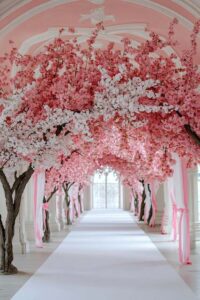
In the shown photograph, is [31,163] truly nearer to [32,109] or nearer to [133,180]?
[32,109]

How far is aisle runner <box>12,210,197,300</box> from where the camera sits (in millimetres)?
8422

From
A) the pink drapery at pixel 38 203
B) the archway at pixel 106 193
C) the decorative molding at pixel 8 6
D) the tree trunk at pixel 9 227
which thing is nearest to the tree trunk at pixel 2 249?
the tree trunk at pixel 9 227

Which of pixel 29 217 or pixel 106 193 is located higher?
pixel 106 193

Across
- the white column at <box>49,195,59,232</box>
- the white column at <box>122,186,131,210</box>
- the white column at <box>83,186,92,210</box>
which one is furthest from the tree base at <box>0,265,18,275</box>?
the white column at <box>83,186,92,210</box>

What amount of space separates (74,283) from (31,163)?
85.1 inches

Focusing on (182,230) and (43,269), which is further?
(182,230)

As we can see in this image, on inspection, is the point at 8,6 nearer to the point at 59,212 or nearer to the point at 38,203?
the point at 38,203

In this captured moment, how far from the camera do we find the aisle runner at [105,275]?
8422 mm

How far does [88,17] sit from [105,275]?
5867mm

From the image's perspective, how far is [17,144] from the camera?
9.26 m

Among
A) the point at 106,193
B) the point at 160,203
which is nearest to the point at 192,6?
the point at 160,203

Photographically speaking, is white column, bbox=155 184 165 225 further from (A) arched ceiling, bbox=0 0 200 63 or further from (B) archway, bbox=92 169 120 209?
(B) archway, bbox=92 169 120 209

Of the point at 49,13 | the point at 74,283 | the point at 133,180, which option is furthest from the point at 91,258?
the point at 133,180

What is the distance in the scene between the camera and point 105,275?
411 inches
